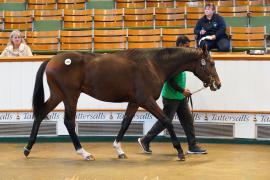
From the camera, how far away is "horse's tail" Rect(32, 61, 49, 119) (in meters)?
7.28

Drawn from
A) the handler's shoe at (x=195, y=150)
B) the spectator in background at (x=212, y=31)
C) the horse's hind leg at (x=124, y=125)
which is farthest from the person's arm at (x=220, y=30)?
the horse's hind leg at (x=124, y=125)

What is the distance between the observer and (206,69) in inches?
283

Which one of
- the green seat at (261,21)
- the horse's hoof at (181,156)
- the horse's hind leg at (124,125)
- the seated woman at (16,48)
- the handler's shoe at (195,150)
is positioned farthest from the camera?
the green seat at (261,21)

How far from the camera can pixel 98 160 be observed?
23.3 feet

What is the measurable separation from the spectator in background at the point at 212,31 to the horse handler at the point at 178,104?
2322 mm

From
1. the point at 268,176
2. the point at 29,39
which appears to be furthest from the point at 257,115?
the point at 29,39

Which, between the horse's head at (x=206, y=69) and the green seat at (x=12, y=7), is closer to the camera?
the horse's head at (x=206, y=69)

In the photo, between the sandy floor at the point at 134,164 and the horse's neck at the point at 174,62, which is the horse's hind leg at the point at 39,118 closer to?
the sandy floor at the point at 134,164

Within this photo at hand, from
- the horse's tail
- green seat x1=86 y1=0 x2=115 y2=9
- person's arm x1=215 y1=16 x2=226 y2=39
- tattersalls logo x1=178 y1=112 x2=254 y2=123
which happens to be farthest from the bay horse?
green seat x1=86 y1=0 x2=115 y2=9

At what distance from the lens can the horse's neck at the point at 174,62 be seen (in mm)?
7149

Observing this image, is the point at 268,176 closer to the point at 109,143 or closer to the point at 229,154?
the point at 229,154

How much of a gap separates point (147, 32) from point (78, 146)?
14.7 ft

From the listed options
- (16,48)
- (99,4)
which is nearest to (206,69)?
(16,48)

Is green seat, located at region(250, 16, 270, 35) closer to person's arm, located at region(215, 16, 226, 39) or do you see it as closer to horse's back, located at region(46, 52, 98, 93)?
person's arm, located at region(215, 16, 226, 39)
